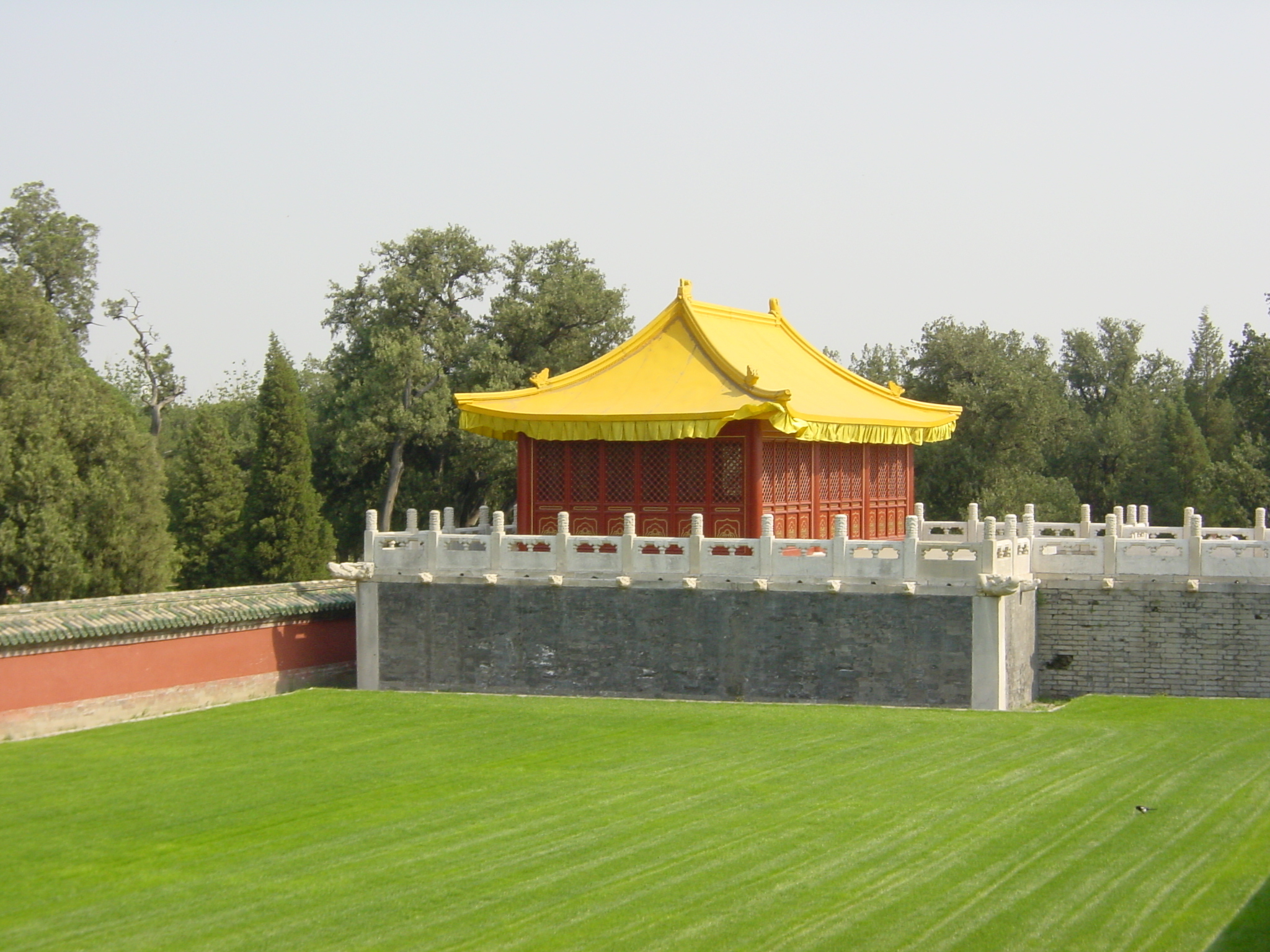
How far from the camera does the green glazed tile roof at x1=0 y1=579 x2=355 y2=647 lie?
19.4 metres

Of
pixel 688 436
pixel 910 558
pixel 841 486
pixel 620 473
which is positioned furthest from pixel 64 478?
pixel 910 558

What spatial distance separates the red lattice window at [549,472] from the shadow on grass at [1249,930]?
14.0 metres

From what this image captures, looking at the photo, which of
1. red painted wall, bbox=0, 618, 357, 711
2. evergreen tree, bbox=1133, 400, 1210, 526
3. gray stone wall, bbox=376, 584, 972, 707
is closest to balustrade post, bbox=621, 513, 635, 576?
gray stone wall, bbox=376, 584, 972, 707

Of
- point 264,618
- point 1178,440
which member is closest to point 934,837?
point 264,618

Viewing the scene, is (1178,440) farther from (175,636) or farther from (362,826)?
(362,826)

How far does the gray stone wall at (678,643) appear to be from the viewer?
68.0ft

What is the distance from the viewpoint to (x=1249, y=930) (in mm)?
10719

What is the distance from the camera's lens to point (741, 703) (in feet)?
68.7

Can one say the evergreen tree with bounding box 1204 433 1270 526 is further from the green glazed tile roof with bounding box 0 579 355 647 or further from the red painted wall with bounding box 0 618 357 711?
the red painted wall with bounding box 0 618 357 711

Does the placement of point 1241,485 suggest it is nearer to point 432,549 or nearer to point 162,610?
point 432,549

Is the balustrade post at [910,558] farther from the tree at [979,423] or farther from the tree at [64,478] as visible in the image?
the tree at [979,423]

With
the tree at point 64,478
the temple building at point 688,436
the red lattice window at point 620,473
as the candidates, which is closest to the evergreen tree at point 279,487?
the tree at point 64,478

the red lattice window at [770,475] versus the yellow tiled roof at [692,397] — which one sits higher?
the yellow tiled roof at [692,397]

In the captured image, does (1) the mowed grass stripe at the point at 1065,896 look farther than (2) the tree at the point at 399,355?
No
